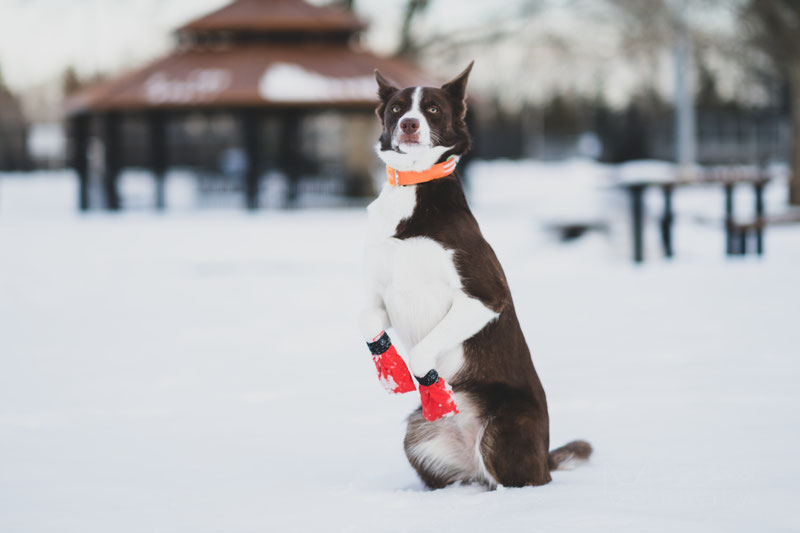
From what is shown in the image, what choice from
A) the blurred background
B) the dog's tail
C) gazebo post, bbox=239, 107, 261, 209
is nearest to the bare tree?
the blurred background

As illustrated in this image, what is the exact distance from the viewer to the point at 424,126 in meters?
3.29

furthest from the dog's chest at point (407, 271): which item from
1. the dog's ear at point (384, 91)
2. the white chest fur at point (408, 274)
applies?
the dog's ear at point (384, 91)

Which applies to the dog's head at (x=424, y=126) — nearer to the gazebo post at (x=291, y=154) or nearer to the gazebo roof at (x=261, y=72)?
the gazebo roof at (x=261, y=72)

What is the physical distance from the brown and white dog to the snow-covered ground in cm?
15

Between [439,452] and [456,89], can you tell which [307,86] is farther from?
[439,452]

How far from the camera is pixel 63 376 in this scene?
6.26 m

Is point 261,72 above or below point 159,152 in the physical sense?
above

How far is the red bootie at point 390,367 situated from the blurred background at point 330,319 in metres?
0.44

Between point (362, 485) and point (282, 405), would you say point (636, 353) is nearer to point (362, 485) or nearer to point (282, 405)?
point (282, 405)

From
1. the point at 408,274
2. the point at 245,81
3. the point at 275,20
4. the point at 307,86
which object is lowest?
the point at 408,274

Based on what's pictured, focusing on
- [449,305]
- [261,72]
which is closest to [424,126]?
[449,305]

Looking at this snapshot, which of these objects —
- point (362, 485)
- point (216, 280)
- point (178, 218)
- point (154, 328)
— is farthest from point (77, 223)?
point (362, 485)

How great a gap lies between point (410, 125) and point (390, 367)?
88 centimetres

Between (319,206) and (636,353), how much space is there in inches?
697
